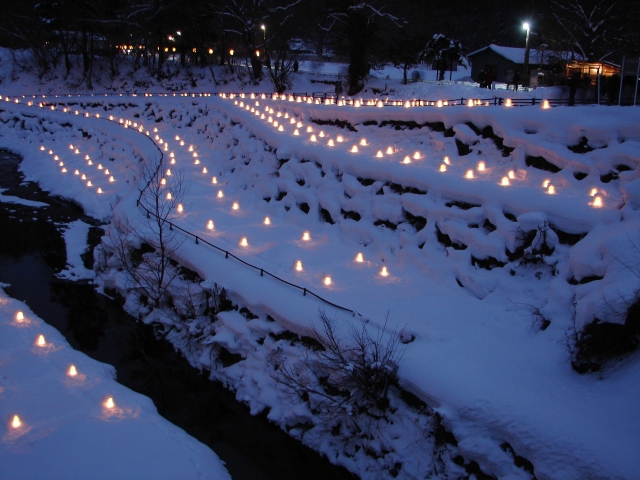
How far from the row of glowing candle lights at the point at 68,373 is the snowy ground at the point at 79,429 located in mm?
19

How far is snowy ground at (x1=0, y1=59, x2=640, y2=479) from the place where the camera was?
816 cm

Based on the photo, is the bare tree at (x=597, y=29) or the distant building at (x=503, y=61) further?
the distant building at (x=503, y=61)

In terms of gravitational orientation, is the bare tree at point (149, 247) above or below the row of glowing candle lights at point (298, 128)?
below

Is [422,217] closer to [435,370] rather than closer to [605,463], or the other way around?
[435,370]

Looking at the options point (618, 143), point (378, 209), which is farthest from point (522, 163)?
point (378, 209)

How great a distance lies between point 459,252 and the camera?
12.5 meters

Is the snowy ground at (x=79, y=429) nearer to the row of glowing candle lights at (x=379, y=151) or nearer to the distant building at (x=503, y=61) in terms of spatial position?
the row of glowing candle lights at (x=379, y=151)

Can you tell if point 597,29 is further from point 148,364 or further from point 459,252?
point 148,364

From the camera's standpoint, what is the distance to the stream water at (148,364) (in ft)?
32.8

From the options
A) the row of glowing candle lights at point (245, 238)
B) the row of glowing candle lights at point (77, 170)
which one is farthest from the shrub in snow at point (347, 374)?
the row of glowing candle lights at point (77, 170)

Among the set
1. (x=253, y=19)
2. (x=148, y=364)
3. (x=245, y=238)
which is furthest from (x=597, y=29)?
(x=148, y=364)

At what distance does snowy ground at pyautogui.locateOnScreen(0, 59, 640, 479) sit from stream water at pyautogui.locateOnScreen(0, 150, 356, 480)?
1.50ft

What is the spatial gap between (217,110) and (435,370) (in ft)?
70.7

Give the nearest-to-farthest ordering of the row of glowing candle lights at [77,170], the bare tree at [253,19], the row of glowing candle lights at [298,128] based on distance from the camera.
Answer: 1. the row of glowing candle lights at [298,128]
2. the row of glowing candle lights at [77,170]
3. the bare tree at [253,19]
